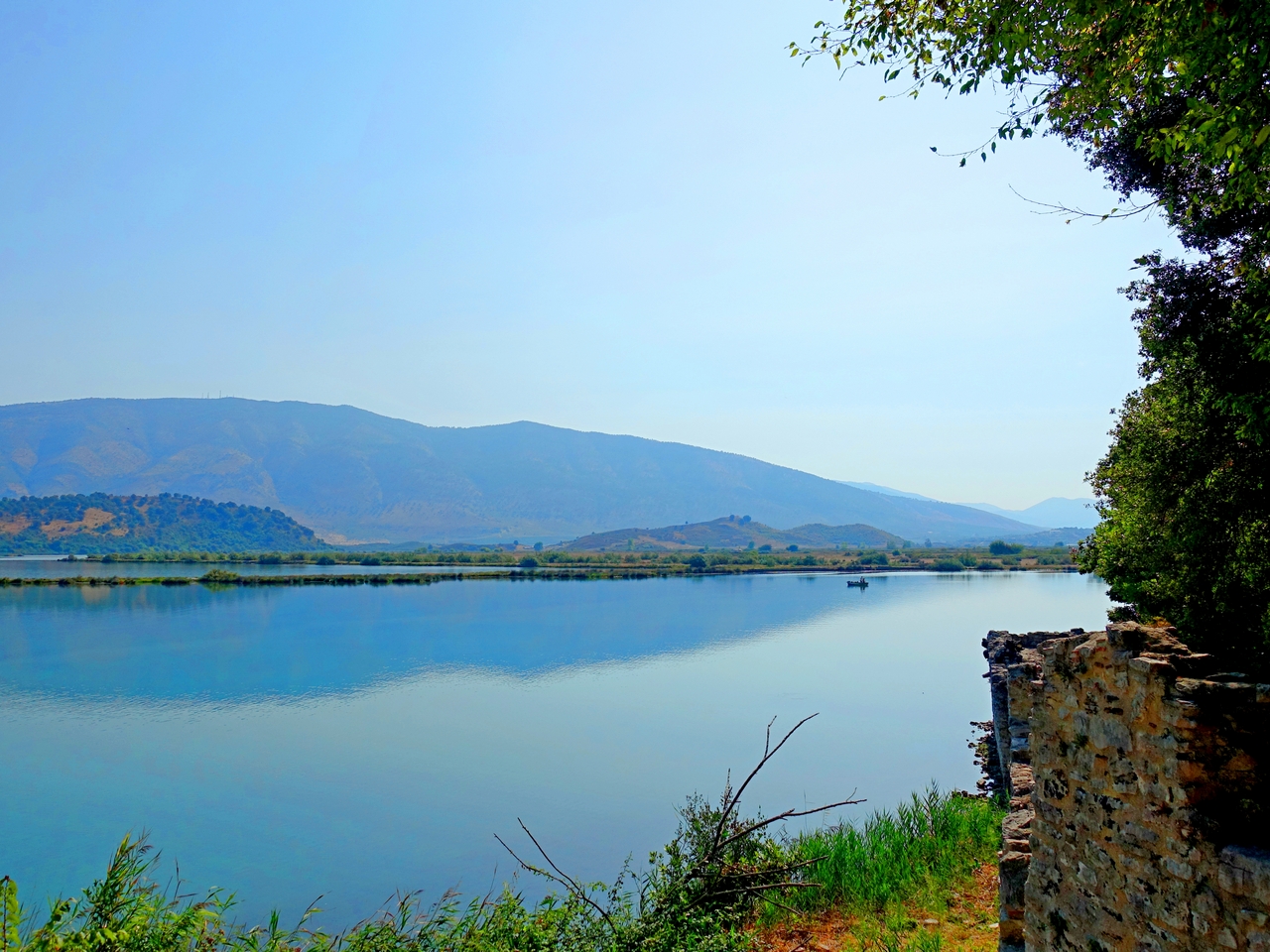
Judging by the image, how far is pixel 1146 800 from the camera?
12.4ft

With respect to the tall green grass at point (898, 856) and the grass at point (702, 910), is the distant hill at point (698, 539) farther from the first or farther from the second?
the grass at point (702, 910)

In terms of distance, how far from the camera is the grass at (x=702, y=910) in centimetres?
670

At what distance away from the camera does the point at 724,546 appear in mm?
178375

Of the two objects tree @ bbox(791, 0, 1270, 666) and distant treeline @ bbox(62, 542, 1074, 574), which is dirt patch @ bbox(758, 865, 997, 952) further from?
distant treeline @ bbox(62, 542, 1074, 574)

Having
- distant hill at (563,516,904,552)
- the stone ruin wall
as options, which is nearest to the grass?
the stone ruin wall

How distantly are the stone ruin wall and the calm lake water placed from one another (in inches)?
316

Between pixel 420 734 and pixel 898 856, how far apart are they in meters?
13.3

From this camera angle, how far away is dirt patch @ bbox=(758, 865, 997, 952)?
6820 mm

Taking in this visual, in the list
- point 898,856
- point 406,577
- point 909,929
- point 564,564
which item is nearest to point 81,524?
point 564,564

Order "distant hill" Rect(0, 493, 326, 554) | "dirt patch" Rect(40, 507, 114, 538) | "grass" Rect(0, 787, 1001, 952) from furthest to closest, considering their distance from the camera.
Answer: "dirt patch" Rect(40, 507, 114, 538) → "distant hill" Rect(0, 493, 326, 554) → "grass" Rect(0, 787, 1001, 952)

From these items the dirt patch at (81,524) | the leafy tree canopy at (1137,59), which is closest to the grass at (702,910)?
the leafy tree canopy at (1137,59)

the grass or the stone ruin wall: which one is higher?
the stone ruin wall

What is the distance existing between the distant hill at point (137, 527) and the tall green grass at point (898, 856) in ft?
486

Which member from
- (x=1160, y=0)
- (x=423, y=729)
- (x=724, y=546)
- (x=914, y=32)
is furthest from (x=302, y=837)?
(x=724, y=546)
